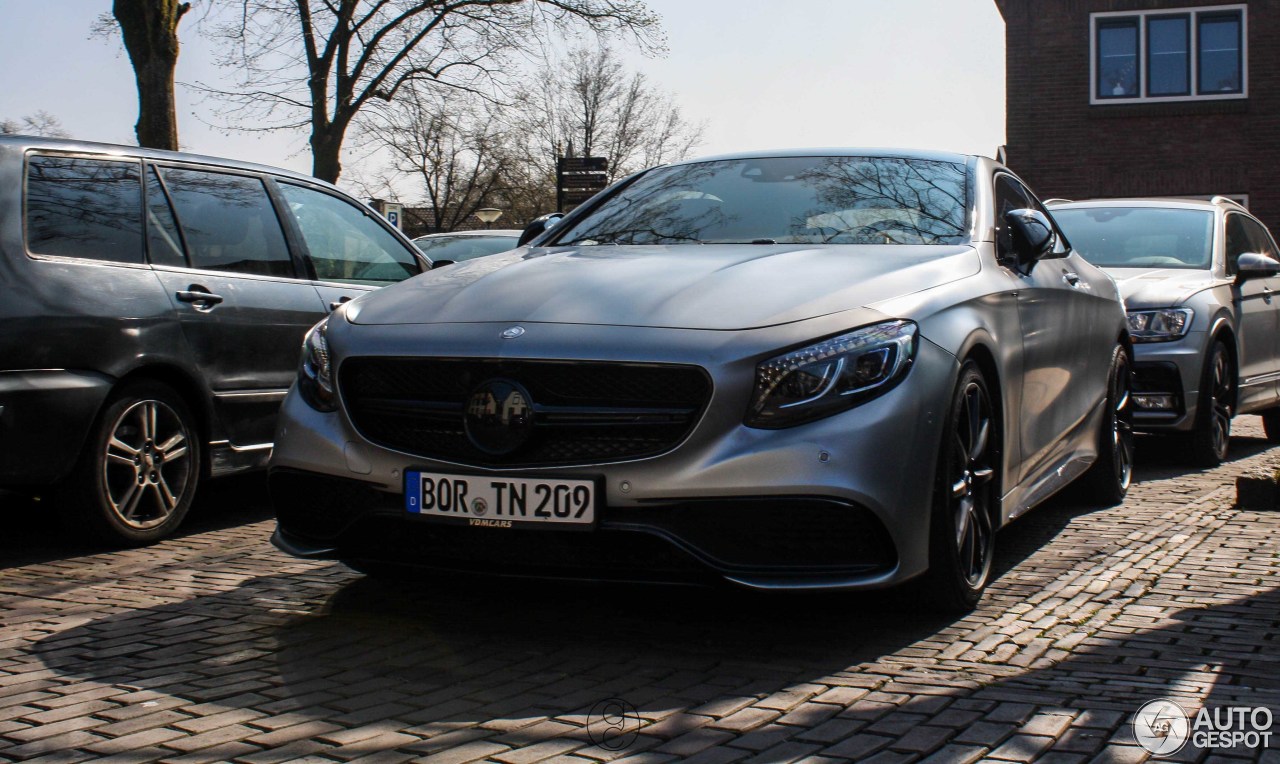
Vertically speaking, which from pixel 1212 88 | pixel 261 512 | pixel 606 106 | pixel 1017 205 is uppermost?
pixel 606 106

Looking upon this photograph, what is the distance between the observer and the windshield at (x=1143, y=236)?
32.6ft

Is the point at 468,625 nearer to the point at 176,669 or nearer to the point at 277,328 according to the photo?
the point at 176,669

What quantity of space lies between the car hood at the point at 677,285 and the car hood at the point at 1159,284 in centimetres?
436

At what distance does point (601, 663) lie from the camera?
4133 mm

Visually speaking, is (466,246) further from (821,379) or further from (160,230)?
(821,379)

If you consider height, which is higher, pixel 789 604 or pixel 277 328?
pixel 277 328

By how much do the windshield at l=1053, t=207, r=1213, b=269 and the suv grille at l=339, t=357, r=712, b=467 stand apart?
21.6 feet

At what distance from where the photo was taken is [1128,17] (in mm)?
25688

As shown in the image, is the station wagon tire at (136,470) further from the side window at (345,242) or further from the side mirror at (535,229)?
the side mirror at (535,229)

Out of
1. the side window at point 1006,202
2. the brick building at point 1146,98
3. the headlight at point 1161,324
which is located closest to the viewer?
the side window at point 1006,202

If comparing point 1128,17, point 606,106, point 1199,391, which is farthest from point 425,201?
point 1199,391

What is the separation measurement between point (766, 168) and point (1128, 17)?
72.0 ft

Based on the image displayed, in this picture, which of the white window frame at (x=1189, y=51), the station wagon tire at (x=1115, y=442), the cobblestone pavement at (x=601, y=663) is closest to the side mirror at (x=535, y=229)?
the cobblestone pavement at (x=601, y=663)

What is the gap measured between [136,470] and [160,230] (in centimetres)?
107
